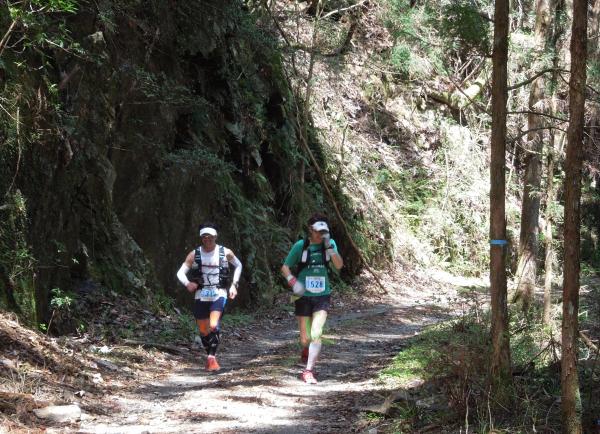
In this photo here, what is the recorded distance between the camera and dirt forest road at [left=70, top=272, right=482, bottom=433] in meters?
6.70

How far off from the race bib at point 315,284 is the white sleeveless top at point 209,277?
142cm

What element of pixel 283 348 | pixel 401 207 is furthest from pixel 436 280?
pixel 283 348

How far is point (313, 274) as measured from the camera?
9117 mm

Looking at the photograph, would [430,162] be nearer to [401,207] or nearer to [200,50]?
[401,207]

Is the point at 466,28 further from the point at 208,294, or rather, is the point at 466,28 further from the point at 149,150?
the point at 149,150

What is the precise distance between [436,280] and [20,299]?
739 inches

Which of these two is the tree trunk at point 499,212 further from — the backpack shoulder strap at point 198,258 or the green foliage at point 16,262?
the green foliage at point 16,262

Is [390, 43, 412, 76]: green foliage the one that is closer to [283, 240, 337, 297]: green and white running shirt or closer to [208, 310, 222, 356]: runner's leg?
[283, 240, 337, 297]: green and white running shirt

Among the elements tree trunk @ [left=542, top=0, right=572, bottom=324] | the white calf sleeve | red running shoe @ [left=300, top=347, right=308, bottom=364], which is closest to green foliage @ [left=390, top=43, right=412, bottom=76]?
tree trunk @ [left=542, top=0, right=572, bottom=324]

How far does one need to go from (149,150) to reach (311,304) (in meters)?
6.88

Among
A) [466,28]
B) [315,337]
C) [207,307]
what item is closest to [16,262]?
[207,307]

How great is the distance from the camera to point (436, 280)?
83.5 ft

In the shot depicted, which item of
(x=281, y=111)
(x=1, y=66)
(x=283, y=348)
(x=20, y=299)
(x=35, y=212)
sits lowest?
(x=283, y=348)

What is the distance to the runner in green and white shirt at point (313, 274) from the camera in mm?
9000
